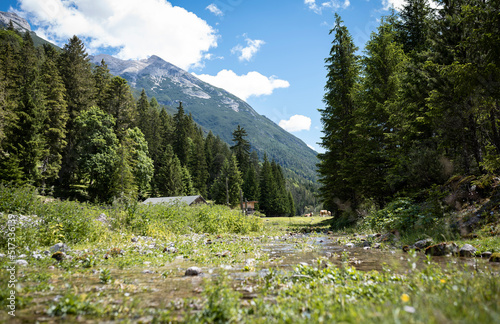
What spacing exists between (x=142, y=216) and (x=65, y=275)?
7081 millimetres

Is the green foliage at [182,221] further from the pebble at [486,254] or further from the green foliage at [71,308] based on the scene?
the pebble at [486,254]

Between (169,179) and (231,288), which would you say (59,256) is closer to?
(231,288)

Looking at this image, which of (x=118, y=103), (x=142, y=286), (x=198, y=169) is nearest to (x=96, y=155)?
(x=118, y=103)

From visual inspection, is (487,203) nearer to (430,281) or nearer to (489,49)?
(489,49)

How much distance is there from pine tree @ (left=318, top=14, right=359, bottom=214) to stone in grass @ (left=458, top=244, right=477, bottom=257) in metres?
16.1

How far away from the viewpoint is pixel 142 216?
37.8ft

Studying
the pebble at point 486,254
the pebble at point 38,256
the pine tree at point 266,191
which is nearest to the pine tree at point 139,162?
the pine tree at point 266,191

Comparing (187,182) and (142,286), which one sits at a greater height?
(187,182)

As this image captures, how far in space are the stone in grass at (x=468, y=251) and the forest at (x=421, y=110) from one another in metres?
4.47

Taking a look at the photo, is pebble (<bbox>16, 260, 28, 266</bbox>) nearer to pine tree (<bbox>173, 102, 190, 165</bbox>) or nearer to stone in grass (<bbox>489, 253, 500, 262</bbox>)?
stone in grass (<bbox>489, 253, 500, 262</bbox>)

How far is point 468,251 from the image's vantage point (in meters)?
5.77

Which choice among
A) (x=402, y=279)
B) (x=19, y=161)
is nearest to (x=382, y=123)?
(x=402, y=279)

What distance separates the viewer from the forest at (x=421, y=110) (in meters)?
9.69

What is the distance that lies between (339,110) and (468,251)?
1913 cm
